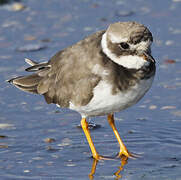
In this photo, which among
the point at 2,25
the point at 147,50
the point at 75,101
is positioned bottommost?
the point at 2,25

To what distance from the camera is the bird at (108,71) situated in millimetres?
6383

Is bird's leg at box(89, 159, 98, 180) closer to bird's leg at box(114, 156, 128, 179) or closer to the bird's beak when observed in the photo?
bird's leg at box(114, 156, 128, 179)

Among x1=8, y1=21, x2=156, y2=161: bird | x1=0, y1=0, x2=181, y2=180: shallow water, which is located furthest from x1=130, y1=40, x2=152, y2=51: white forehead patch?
x1=0, y1=0, x2=181, y2=180: shallow water

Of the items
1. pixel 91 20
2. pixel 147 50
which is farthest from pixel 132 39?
pixel 91 20

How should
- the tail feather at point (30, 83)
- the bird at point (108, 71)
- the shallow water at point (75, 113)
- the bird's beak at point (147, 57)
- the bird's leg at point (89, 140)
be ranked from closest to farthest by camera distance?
the bird's beak at point (147, 57) < the bird at point (108, 71) < the shallow water at point (75, 113) < the bird's leg at point (89, 140) < the tail feather at point (30, 83)

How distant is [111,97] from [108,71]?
30 centimetres

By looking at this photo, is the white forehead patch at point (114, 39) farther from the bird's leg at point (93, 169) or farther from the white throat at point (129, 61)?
the bird's leg at point (93, 169)

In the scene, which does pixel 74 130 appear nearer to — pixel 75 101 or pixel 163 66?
pixel 75 101

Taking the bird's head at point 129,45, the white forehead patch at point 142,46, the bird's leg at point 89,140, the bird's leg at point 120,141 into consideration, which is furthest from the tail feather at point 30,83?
the white forehead patch at point 142,46

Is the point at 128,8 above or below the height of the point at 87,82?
below

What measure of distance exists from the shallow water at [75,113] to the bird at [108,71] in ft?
1.33

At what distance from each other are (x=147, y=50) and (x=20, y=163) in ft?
6.69

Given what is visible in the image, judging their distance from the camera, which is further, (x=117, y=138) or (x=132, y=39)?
(x=117, y=138)

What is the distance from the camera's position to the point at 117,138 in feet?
23.9
